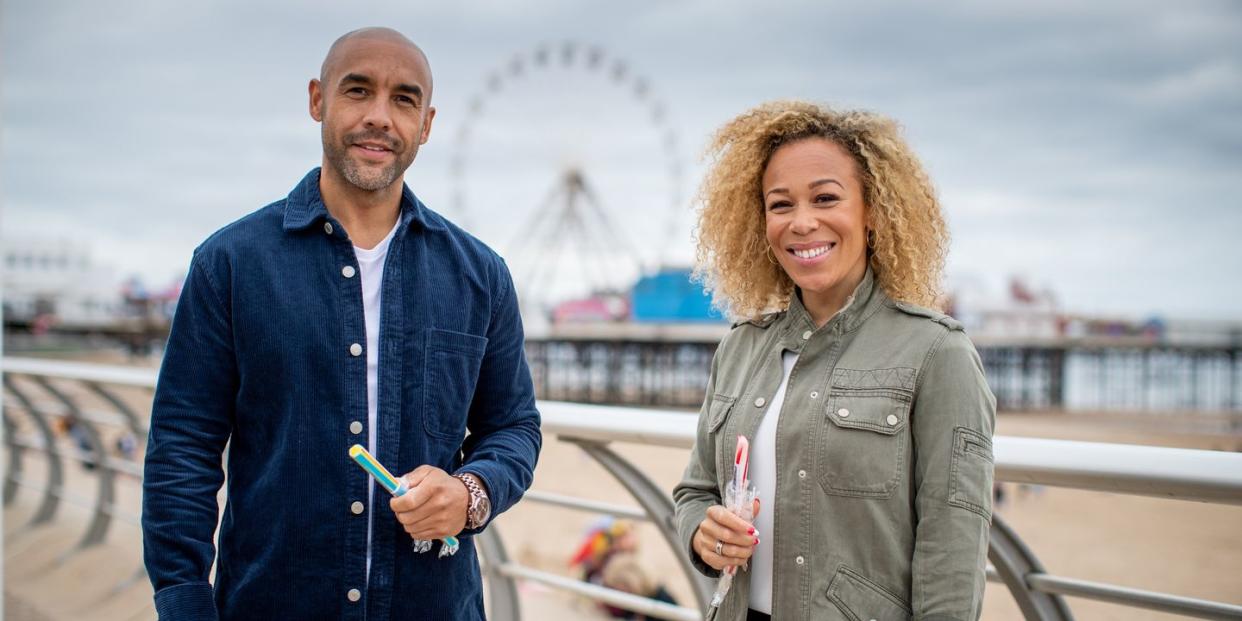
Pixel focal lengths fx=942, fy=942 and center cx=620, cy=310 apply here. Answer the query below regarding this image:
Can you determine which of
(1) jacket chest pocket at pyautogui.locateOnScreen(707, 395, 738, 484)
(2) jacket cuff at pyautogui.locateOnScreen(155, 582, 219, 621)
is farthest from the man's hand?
(1) jacket chest pocket at pyautogui.locateOnScreen(707, 395, 738, 484)

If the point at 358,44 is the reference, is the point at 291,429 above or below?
below

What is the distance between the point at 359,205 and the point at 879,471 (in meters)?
0.92

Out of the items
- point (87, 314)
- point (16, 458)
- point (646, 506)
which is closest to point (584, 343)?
point (87, 314)

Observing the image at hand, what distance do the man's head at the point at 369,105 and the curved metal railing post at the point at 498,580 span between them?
1.14 meters

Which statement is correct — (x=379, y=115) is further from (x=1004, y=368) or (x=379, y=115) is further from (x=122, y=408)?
(x=1004, y=368)

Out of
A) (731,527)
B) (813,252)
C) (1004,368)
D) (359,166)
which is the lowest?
(1004,368)

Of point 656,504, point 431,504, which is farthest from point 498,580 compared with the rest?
point 431,504

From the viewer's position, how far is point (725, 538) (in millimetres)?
1384

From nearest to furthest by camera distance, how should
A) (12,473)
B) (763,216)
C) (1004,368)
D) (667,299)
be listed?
1. (763,216)
2. (12,473)
3. (667,299)
4. (1004,368)

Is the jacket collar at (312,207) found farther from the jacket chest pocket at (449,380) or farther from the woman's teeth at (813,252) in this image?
the woman's teeth at (813,252)

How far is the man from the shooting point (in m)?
1.40

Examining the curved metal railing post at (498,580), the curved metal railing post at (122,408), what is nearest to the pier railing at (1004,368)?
the curved metal railing post at (122,408)

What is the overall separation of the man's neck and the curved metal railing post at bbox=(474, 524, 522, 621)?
104 centimetres

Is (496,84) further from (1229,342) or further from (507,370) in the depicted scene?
(1229,342)
